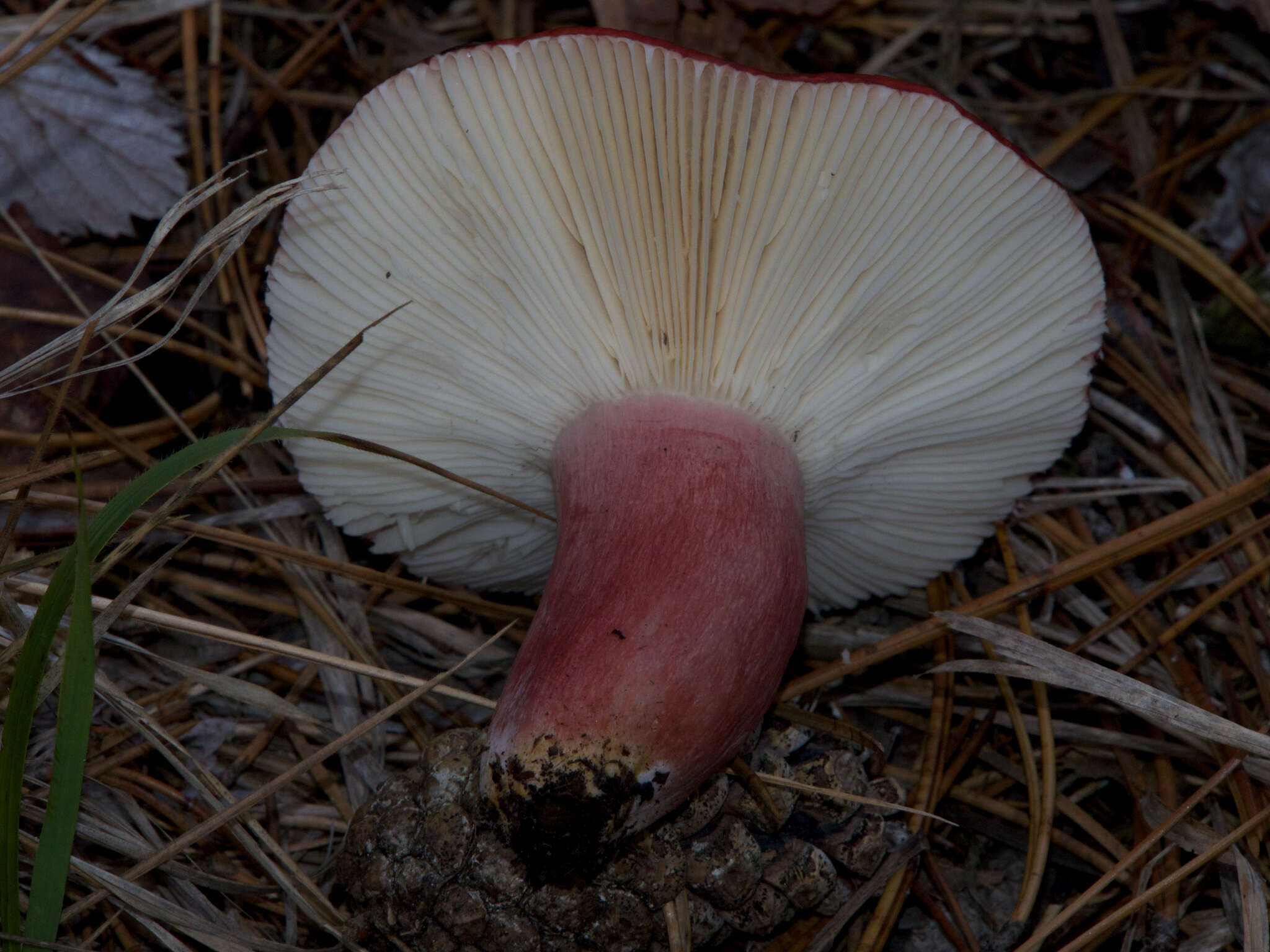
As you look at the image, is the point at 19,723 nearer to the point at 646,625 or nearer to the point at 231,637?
the point at 231,637

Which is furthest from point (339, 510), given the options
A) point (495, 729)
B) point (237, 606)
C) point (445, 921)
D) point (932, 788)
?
point (932, 788)

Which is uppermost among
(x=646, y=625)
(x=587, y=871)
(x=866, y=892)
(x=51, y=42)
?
(x=51, y=42)

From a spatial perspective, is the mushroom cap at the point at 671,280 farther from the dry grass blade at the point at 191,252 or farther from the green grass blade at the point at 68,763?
the green grass blade at the point at 68,763

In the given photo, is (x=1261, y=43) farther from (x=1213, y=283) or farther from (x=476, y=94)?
(x=476, y=94)

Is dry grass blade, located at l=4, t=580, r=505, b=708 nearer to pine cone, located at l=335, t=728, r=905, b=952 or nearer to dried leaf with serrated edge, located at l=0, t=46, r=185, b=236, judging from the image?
pine cone, located at l=335, t=728, r=905, b=952

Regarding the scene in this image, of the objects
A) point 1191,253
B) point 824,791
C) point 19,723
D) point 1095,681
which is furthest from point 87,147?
point 1191,253
